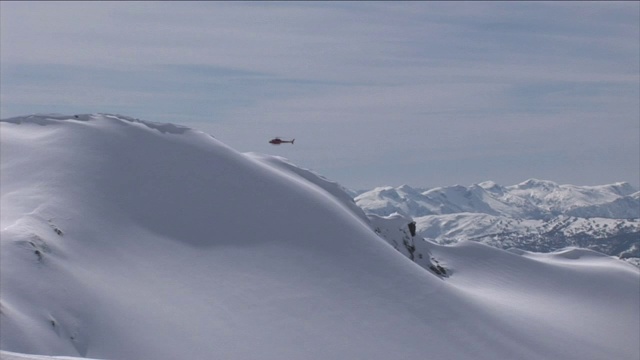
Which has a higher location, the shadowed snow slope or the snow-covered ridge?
the snow-covered ridge

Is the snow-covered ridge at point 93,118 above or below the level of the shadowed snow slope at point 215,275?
above

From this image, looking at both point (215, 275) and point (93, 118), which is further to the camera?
point (93, 118)

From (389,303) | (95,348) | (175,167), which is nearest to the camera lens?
(95,348)

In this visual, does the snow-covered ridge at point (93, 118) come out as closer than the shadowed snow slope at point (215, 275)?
No

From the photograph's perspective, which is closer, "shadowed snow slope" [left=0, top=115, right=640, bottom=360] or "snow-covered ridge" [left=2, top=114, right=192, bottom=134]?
"shadowed snow slope" [left=0, top=115, right=640, bottom=360]

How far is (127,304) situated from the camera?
185 ft

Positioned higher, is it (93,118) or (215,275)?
(93,118)

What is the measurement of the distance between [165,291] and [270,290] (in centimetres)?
936

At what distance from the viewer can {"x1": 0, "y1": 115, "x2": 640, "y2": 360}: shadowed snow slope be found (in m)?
53.8

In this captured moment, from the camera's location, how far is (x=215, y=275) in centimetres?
6700

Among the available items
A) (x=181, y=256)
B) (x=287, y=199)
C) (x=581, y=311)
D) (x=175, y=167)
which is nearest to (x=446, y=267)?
(x=581, y=311)

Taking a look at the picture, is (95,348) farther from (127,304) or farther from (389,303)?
(389,303)

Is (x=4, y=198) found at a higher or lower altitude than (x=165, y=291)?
higher

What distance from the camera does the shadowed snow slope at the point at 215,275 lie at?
5381 centimetres
